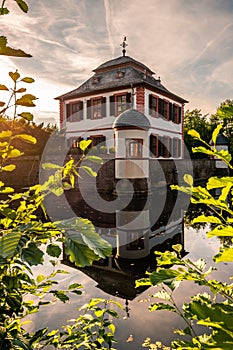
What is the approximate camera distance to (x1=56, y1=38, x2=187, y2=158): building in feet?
66.1

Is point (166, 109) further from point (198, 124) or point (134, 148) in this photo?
point (198, 124)

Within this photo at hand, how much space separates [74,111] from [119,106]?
14.7 feet

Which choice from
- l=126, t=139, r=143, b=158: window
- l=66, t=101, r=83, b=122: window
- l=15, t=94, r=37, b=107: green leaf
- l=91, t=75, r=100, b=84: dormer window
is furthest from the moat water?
l=91, t=75, r=100, b=84: dormer window

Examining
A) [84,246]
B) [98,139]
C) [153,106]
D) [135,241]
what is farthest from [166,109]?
[84,246]

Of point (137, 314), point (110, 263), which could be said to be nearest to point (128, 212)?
point (110, 263)

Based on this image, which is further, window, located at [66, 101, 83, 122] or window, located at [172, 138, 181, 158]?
window, located at [172, 138, 181, 158]

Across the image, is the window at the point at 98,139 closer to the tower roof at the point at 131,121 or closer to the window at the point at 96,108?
the window at the point at 96,108

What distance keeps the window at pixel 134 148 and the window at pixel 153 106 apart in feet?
18.3

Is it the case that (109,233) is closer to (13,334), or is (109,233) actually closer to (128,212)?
(128,212)

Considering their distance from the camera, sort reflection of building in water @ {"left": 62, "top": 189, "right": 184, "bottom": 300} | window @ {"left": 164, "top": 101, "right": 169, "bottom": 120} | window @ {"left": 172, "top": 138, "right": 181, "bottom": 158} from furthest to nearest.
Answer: window @ {"left": 172, "top": 138, "right": 181, "bottom": 158} → window @ {"left": 164, "top": 101, "right": 169, "bottom": 120} → reflection of building in water @ {"left": 62, "top": 189, "right": 184, "bottom": 300}

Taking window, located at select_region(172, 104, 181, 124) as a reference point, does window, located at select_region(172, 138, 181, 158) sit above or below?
below

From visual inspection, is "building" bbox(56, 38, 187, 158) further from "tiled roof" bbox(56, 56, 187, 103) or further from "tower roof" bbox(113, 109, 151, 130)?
"tower roof" bbox(113, 109, 151, 130)

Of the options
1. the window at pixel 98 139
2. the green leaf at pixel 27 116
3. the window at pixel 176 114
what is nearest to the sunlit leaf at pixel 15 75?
the green leaf at pixel 27 116

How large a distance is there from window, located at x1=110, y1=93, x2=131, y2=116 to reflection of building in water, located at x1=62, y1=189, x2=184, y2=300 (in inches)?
416
